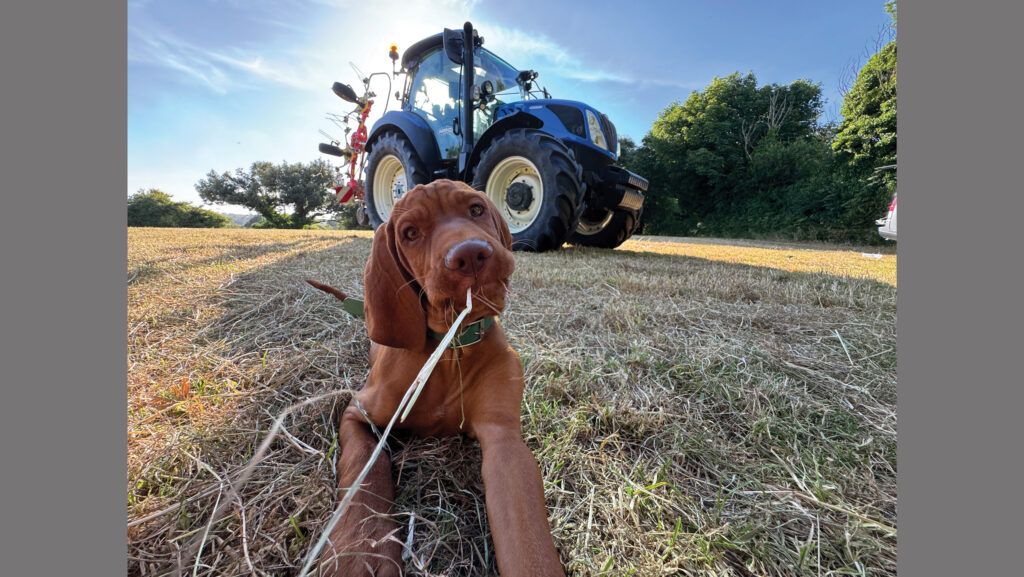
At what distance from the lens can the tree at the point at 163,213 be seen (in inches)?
898

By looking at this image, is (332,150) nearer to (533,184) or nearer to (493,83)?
(493,83)

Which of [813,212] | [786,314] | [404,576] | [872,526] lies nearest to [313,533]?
[404,576]

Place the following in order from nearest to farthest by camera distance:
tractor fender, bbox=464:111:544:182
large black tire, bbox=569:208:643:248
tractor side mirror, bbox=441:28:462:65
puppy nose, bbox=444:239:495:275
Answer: puppy nose, bbox=444:239:495:275
tractor side mirror, bbox=441:28:462:65
tractor fender, bbox=464:111:544:182
large black tire, bbox=569:208:643:248

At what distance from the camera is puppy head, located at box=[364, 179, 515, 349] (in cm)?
89

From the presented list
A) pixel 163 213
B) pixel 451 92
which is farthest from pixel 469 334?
pixel 163 213

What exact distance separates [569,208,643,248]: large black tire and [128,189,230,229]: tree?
26.6m

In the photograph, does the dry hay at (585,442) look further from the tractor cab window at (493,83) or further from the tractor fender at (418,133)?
the tractor cab window at (493,83)

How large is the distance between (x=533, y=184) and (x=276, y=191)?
115 ft

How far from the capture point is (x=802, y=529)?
91cm

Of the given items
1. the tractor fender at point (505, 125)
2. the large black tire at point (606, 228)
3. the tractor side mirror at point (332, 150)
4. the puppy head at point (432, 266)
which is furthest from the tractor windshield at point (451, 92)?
the puppy head at point (432, 266)

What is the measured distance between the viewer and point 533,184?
4.84 meters

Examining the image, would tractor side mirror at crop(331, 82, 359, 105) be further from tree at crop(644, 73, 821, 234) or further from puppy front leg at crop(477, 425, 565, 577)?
tree at crop(644, 73, 821, 234)

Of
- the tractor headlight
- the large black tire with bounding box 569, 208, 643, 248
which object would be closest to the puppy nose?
the tractor headlight

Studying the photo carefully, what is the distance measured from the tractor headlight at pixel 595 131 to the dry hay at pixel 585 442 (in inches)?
134
